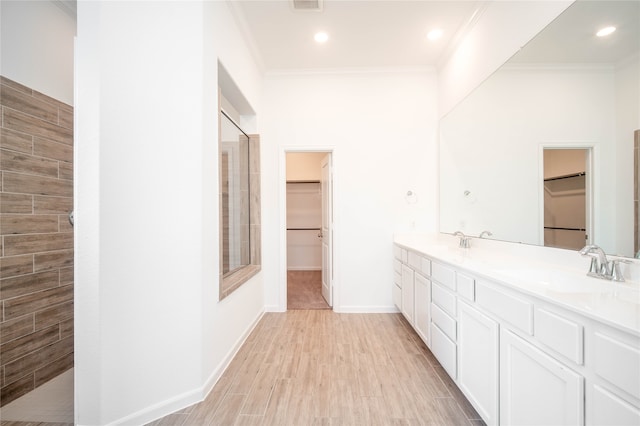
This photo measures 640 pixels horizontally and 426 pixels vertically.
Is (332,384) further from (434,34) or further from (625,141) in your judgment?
(434,34)

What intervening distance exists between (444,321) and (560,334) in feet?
3.28

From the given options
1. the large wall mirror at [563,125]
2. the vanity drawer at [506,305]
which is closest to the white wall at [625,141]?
the large wall mirror at [563,125]

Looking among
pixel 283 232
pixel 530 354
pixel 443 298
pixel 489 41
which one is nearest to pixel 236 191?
pixel 283 232

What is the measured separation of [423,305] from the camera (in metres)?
2.33

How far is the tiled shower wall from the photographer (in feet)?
5.61

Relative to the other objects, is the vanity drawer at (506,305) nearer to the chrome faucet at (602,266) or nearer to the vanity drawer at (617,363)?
the vanity drawer at (617,363)

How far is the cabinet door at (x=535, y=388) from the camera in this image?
943mm

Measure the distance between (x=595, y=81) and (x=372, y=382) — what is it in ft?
7.39

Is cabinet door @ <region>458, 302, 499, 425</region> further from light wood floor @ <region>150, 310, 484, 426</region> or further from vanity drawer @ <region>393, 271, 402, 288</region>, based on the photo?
vanity drawer @ <region>393, 271, 402, 288</region>

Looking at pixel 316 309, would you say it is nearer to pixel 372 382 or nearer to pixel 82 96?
pixel 372 382

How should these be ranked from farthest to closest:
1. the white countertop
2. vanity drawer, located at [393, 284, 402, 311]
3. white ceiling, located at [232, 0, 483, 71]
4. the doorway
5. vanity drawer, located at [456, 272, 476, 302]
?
the doorway < vanity drawer, located at [393, 284, 402, 311] < white ceiling, located at [232, 0, 483, 71] < vanity drawer, located at [456, 272, 476, 302] < the white countertop

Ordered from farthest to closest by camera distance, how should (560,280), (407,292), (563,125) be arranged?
(407,292), (563,125), (560,280)

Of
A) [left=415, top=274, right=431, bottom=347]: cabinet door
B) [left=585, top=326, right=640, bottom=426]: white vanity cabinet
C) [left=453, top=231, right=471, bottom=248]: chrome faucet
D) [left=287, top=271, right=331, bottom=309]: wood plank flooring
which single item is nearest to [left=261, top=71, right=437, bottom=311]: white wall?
[left=287, top=271, right=331, bottom=309]: wood plank flooring

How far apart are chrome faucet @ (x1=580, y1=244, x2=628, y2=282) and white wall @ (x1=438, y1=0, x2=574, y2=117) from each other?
139 cm
